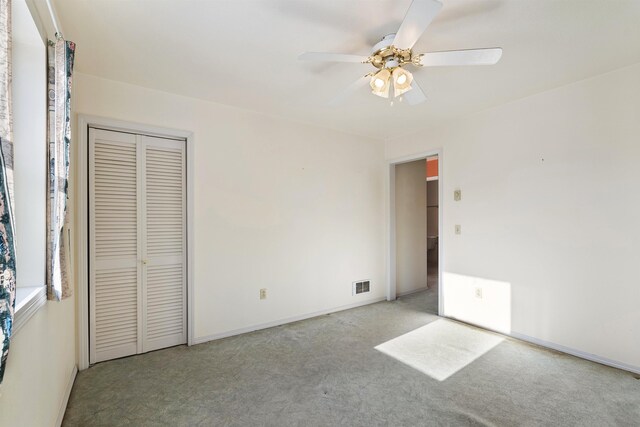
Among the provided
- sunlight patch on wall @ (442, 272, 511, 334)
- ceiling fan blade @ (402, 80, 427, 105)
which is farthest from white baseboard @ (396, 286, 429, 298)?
ceiling fan blade @ (402, 80, 427, 105)

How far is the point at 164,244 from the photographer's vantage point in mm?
2932

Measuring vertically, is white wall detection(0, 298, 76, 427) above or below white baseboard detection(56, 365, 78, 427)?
above

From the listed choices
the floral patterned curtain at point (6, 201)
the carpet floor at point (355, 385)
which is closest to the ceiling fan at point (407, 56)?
the floral patterned curtain at point (6, 201)

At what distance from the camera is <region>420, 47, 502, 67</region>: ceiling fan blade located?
5.30 ft

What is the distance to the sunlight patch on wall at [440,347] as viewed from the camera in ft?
8.35

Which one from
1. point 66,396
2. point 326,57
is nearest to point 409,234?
point 326,57

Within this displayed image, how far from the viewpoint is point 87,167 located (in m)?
2.55

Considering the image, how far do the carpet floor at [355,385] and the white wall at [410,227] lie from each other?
5.70ft

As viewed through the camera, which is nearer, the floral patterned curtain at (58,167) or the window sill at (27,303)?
the window sill at (27,303)

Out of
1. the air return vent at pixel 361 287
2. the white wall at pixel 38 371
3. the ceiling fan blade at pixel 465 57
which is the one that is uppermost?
the ceiling fan blade at pixel 465 57

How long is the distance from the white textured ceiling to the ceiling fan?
0.53 feet

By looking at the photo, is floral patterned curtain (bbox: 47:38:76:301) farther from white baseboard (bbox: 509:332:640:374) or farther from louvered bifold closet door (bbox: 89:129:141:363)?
white baseboard (bbox: 509:332:640:374)

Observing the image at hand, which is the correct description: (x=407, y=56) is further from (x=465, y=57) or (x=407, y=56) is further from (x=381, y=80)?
(x=465, y=57)

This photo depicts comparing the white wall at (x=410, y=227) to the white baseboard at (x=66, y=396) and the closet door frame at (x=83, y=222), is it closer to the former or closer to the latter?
the closet door frame at (x=83, y=222)
